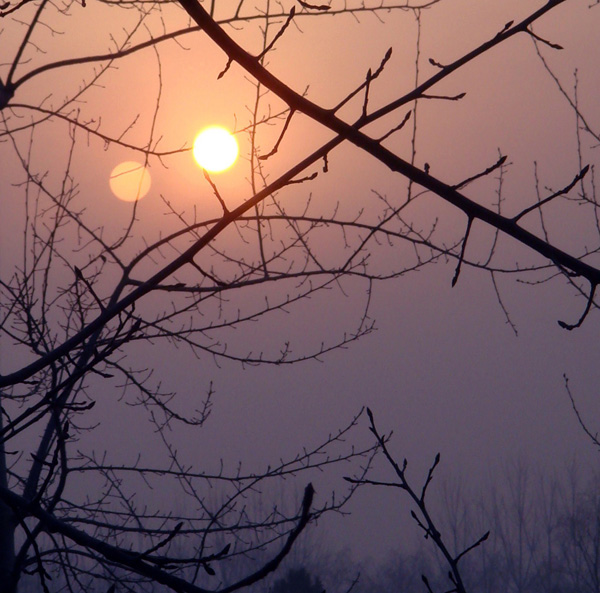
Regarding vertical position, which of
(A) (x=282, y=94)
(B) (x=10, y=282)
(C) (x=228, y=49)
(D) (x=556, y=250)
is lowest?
(D) (x=556, y=250)

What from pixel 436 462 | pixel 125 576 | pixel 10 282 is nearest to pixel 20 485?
pixel 125 576

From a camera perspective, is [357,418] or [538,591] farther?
[538,591]

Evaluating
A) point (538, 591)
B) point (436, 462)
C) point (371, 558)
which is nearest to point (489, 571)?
point (538, 591)

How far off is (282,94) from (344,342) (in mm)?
3624

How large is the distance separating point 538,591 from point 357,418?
128 ft

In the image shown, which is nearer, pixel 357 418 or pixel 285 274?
pixel 285 274

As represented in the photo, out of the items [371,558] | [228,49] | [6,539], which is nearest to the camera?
[228,49]

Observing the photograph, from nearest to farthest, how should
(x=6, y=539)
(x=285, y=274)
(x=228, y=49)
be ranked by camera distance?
(x=228, y=49) < (x=6, y=539) < (x=285, y=274)

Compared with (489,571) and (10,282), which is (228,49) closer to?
(10,282)

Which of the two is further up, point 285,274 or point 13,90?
point 13,90

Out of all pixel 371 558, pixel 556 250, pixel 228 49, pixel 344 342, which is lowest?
pixel 556 250

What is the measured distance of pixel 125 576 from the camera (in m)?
5.50

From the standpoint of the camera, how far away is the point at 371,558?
4403 cm

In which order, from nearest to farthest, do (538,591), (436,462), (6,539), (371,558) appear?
(436,462), (6,539), (538,591), (371,558)
